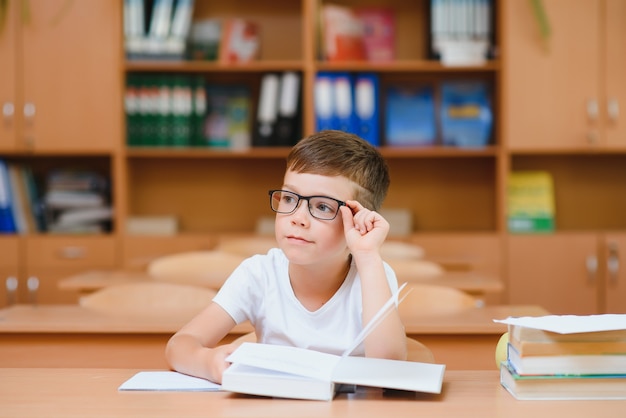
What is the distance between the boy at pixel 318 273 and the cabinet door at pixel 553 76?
288cm

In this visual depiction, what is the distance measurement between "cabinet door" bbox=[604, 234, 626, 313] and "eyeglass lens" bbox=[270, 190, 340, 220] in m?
3.26

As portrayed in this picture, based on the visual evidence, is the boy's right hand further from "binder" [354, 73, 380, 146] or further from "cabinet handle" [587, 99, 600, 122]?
"cabinet handle" [587, 99, 600, 122]

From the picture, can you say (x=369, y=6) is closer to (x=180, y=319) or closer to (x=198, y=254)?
(x=198, y=254)

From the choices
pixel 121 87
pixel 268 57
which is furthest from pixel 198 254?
pixel 268 57

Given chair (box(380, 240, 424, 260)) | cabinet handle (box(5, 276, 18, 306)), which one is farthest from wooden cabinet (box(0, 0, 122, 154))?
chair (box(380, 240, 424, 260))

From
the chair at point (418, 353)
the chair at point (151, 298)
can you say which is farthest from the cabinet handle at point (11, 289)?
the chair at point (418, 353)

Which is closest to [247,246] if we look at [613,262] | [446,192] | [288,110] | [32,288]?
[288,110]

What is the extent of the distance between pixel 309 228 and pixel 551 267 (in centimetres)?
320

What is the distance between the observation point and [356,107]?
178 inches

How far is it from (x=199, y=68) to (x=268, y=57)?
52 cm

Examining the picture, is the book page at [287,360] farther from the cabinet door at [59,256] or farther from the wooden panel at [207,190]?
the wooden panel at [207,190]

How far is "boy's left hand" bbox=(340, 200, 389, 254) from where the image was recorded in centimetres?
159

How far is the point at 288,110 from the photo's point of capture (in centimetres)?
450

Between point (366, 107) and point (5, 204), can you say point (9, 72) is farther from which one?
point (366, 107)
